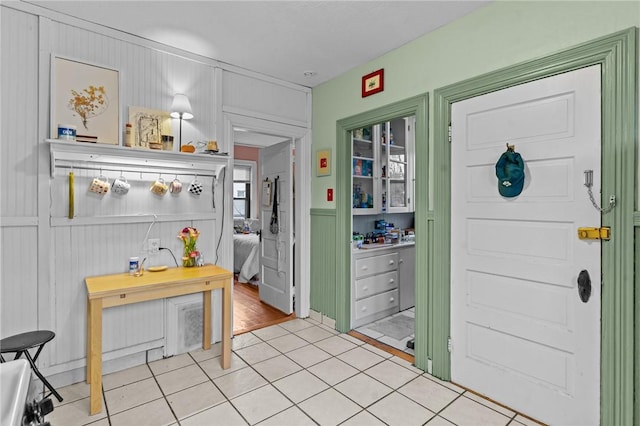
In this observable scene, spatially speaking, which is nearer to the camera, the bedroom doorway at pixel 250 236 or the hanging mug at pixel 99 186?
the hanging mug at pixel 99 186

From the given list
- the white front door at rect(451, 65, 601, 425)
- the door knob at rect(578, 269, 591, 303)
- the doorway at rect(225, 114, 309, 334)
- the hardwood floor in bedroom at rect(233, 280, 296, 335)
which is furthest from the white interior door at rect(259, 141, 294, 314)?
the door knob at rect(578, 269, 591, 303)

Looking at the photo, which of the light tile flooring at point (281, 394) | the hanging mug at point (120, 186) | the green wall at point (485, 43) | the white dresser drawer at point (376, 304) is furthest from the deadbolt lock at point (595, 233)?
the hanging mug at point (120, 186)

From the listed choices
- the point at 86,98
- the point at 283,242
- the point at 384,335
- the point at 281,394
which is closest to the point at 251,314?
the point at 283,242

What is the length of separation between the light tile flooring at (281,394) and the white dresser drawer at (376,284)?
0.70m

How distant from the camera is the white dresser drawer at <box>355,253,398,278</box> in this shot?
11.8 feet

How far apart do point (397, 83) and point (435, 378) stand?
2.44m

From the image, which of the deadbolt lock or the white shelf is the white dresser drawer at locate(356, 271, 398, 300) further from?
the deadbolt lock

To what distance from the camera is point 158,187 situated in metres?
2.79

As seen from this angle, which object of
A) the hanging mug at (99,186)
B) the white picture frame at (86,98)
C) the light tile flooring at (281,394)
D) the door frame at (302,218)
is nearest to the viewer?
the light tile flooring at (281,394)

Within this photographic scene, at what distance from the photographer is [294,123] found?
375cm

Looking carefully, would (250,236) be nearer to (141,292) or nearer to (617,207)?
(141,292)

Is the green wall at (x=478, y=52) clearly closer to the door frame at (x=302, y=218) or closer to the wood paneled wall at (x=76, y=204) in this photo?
the door frame at (x=302, y=218)

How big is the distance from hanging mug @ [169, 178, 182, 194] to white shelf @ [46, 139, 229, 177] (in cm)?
10

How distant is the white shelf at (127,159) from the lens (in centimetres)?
231
